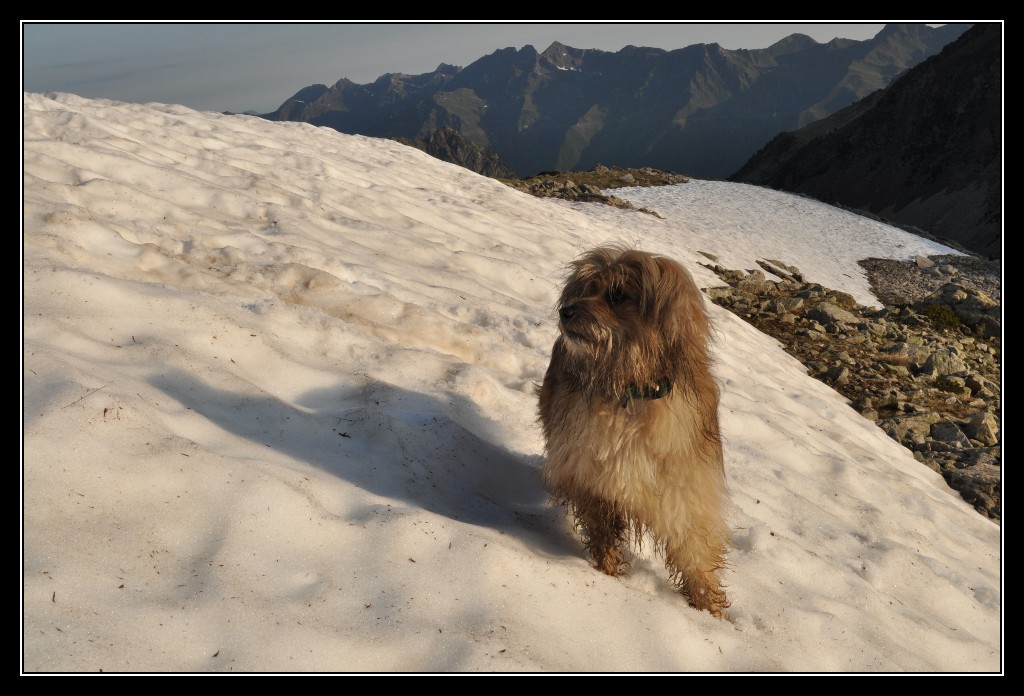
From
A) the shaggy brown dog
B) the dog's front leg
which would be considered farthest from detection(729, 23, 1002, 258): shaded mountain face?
the dog's front leg

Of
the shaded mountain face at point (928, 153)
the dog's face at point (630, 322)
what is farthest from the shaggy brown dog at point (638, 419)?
the shaded mountain face at point (928, 153)

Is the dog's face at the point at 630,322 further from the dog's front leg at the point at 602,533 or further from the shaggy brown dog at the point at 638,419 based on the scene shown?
the dog's front leg at the point at 602,533

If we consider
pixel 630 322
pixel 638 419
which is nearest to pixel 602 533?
pixel 638 419

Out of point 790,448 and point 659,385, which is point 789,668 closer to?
point 659,385

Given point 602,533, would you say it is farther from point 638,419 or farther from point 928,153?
point 928,153

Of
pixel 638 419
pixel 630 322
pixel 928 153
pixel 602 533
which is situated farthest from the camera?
pixel 928 153
